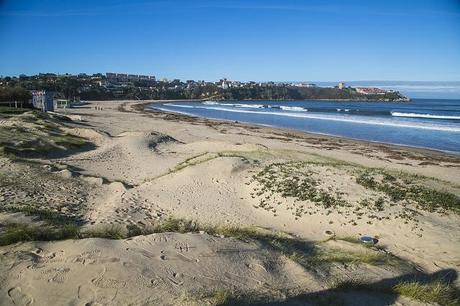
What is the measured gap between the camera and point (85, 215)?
1022 centimetres

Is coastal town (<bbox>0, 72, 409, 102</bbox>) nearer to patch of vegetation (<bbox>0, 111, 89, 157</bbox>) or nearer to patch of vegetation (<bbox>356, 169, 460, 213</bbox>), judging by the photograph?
patch of vegetation (<bbox>0, 111, 89, 157</bbox>)

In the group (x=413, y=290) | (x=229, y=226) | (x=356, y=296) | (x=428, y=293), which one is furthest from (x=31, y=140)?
(x=428, y=293)

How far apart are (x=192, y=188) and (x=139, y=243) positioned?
737 centimetres

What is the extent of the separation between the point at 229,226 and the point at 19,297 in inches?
195

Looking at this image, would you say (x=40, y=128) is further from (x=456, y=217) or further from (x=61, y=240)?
(x=456, y=217)

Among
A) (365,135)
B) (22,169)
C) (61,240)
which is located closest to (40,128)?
(22,169)

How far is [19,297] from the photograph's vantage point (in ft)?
15.5

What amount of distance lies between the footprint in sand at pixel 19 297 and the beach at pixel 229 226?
0.01m

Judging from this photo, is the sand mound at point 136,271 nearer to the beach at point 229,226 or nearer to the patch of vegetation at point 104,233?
the beach at point 229,226

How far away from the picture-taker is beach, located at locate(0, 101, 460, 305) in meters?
5.14

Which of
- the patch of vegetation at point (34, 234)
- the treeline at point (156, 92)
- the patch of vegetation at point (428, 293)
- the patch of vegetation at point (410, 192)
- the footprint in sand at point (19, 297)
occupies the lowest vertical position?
the patch of vegetation at point (428, 293)

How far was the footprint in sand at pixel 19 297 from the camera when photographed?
465 centimetres

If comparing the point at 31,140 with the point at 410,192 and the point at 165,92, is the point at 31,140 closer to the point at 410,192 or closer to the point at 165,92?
the point at 410,192

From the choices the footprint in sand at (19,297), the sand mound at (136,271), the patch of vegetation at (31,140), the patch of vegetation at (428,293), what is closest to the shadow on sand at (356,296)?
the patch of vegetation at (428,293)
